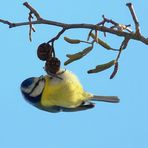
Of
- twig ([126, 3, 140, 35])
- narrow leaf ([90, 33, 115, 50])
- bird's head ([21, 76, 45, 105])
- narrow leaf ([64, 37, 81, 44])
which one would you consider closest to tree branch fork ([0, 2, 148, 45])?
twig ([126, 3, 140, 35])

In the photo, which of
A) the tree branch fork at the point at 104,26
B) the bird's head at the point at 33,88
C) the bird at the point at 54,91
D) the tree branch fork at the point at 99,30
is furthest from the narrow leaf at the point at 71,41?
the bird's head at the point at 33,88

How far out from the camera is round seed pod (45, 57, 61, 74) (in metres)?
2.62

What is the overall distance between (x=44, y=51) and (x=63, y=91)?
0.88 m

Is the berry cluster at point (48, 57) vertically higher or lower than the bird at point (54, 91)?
higher

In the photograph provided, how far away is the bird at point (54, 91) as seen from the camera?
3.36 m

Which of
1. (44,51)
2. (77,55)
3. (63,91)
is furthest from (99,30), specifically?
(63,91)

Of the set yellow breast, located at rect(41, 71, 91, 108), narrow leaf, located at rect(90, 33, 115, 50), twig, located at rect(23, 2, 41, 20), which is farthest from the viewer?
yellow breast, located at rect(41, 71, 91, 108)

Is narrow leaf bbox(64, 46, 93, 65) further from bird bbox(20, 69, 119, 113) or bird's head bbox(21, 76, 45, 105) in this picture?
bird's head bbox(21, 76, 45, 105)

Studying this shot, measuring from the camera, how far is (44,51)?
2555 mm

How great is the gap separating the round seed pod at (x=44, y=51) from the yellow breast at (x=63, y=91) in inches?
27.7

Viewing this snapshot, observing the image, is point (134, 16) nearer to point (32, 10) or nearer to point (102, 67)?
point (102, 67)

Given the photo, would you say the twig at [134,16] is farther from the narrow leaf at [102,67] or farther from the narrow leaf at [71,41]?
the narrow leaf at [71,41]

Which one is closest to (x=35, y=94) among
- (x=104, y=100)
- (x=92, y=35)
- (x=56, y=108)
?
(x=56, y=108)

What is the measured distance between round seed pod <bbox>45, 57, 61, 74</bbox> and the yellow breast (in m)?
0.50
